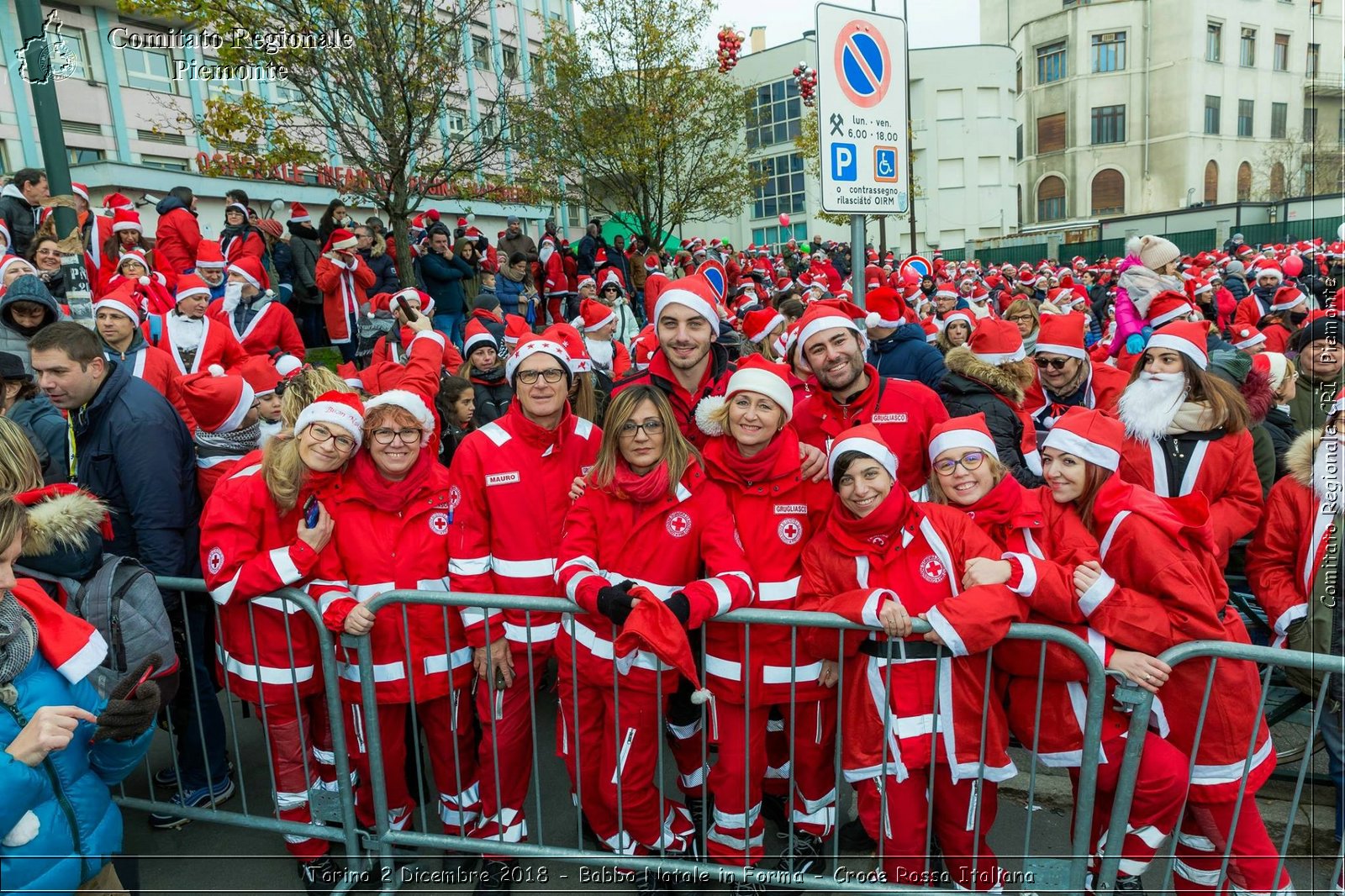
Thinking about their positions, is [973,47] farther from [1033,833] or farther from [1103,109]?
[1033,833]

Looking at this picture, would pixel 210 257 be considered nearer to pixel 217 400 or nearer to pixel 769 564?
pixel 217 400

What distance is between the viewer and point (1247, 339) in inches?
298

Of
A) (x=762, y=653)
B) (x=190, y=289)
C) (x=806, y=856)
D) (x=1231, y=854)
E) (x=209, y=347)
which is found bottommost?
(x=806, y=856)

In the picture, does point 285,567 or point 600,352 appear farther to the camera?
point 600,352

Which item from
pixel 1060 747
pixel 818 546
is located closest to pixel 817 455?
pixel 818 546

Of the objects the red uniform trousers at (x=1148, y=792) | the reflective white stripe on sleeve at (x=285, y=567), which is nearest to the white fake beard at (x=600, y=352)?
the reflective white stripe on sleeve at (x=285, y=567)

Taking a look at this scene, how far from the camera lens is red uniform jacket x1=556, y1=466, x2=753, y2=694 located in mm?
3180

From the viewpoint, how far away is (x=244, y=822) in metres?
3.39

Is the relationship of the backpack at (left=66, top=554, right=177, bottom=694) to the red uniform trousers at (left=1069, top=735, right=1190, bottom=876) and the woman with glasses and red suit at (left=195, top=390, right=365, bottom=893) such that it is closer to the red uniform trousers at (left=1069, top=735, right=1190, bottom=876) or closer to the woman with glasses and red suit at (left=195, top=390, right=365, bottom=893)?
the woman with glasses and red suit at (left=195, top=390, right=365, bottom=893)

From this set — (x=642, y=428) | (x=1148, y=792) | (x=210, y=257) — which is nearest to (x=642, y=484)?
(x=642, y=428)

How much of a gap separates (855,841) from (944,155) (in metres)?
56.8

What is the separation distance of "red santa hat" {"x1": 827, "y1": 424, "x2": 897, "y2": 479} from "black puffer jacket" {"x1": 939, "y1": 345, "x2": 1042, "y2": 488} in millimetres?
1224

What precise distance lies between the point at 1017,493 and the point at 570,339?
239cm

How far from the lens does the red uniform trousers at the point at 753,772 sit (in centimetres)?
322
